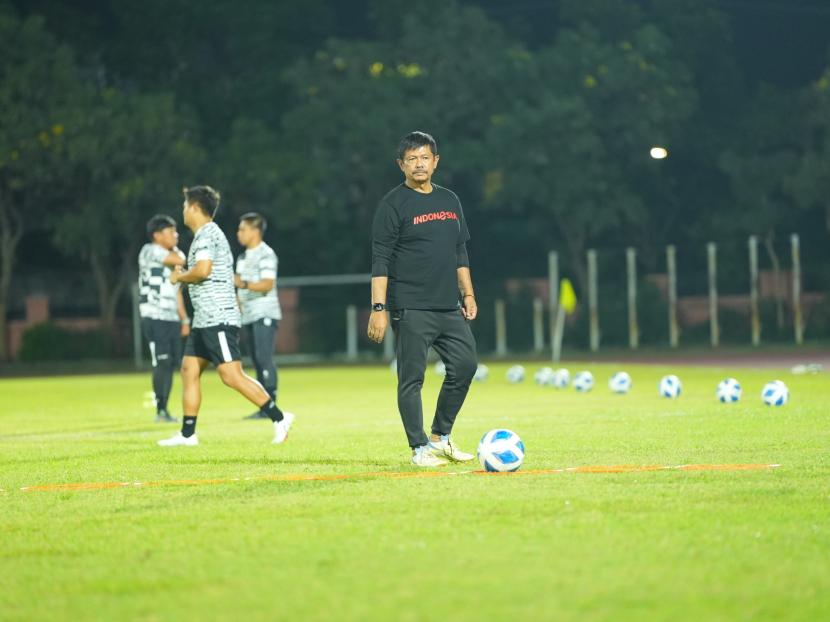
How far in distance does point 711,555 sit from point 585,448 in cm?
495

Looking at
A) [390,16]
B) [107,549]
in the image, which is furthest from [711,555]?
[390,16]

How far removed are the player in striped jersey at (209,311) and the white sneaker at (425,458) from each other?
2.43m

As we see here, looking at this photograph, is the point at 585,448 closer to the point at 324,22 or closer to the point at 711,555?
the point at 711,555

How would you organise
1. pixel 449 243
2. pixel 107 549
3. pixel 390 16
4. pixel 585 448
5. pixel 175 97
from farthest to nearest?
pixel 390 16 → pixel 175 97 → pixel 585 448 → pixel 449 243 → pixel 107 549

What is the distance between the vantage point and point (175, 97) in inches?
1935

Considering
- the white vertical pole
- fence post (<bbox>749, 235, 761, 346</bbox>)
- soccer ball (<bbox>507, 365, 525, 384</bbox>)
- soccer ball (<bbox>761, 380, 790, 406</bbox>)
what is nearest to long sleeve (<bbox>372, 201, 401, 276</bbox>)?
soccer ball (<bbox>761, 380, 790, 406</bbox>)

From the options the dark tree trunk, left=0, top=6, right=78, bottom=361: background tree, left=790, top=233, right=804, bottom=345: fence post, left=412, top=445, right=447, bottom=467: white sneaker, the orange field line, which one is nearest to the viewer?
the orange field line

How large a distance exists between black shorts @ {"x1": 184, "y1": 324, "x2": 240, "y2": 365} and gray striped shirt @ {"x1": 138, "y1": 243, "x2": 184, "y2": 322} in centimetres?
418

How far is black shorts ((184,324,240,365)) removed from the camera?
1208 cm

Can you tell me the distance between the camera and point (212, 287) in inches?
480

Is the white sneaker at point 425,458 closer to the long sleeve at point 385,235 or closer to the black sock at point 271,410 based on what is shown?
the long sleeve at point 385,235

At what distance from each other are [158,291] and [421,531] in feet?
32.5

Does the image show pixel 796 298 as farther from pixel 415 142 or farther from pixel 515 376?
pixel 415 142

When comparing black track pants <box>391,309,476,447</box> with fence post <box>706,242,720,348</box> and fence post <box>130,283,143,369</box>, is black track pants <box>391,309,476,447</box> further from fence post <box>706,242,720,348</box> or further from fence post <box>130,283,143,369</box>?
fence post <box>706,242,720,348</box>
